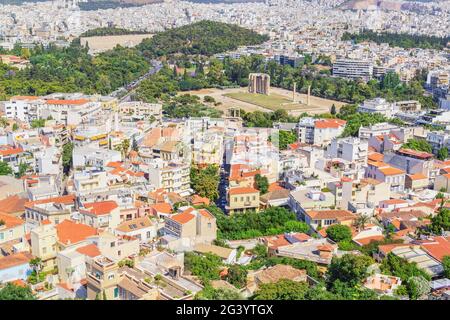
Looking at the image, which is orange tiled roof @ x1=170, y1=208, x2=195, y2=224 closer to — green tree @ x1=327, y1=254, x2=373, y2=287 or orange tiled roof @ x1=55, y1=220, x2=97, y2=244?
orange tiled roof @ x1=55, y1=220, x2=97, y2=244

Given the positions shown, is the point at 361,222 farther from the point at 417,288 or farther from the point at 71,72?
the point at 71,72

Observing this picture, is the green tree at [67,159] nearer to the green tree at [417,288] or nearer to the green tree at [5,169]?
the green tree at [5,169]

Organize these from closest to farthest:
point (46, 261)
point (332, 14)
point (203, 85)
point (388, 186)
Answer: point (46, 261) < point (388, 186) < point (203, 85) < point (332, 14)

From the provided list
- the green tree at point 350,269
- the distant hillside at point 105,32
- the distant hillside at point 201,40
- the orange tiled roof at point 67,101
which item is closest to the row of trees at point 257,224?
the green tree at point 350,269
